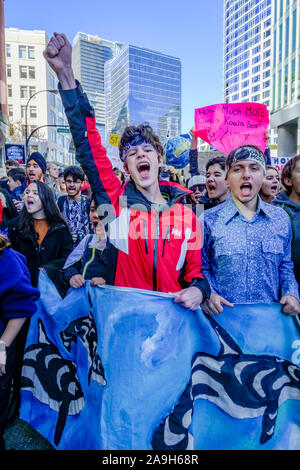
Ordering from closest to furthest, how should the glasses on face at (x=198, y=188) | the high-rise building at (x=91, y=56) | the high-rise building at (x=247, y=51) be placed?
the glasses on face at (x=198, y=188)
the high-rise building at (x=91, y=56)
the high-rise building at (x=247, y=51)

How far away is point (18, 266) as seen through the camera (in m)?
1.98

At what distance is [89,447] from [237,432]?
2.70ft

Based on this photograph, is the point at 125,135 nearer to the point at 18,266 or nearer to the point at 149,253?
the point at 149,253

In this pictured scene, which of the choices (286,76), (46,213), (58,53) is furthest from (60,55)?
(286,76)

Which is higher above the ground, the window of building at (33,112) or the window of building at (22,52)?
the window of building at (22,52)

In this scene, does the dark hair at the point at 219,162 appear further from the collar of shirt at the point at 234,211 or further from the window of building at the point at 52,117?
the window of building at the point at 52,117

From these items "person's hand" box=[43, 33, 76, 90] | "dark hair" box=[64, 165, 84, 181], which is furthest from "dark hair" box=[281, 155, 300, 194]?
"dark hair" box=[64, 165, 84, 181]

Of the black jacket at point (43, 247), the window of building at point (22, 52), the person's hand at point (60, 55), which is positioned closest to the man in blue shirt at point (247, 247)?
the person's hand at point (60, 55)

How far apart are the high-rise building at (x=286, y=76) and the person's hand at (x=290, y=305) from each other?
85.4 feet

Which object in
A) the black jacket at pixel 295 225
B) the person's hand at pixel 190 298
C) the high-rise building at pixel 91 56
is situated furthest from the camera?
the high-rise building at pixel 91 56

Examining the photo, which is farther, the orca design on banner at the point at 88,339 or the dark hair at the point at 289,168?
the dark hair at the point at 289,168

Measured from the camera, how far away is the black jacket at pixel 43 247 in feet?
9.89

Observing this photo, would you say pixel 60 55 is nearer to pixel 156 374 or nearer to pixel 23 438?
pixel 156 374

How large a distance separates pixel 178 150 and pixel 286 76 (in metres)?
27.1
